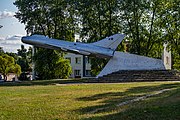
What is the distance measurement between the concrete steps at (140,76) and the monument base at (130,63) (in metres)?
1.22

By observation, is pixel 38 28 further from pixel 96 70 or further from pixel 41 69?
pixel 96 70

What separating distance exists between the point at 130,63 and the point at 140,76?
3.10 m

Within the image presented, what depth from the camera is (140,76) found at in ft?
110

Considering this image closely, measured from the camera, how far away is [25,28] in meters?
45.3

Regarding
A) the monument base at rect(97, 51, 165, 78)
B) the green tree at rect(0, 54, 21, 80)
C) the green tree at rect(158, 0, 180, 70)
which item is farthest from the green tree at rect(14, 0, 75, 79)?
the green tree at rect(0, 54, 21, 80)

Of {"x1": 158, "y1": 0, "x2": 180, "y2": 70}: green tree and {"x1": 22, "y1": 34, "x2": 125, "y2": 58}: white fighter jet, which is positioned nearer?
{"x1": 22, "y1": 34, "x2": 125, "y2": 58}: white fighter jet

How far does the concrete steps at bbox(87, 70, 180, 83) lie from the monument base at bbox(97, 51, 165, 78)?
1.22 metres

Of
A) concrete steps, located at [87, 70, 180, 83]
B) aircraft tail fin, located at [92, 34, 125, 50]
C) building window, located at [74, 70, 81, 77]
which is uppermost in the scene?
aircraft tail fin, located at [92, 34, 125, 50]

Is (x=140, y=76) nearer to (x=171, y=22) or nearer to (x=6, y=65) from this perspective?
(x=171, y=22)

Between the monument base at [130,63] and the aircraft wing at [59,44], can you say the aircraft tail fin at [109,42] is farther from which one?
the aircraft wing at [59,44]

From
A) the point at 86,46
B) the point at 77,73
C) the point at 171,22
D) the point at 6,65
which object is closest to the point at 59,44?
the point at 86,46

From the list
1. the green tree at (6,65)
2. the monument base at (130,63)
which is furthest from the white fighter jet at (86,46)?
the green tree at (6,65)

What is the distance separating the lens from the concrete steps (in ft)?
107

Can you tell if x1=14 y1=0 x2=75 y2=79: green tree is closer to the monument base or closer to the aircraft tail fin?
the aircraft tail fin
